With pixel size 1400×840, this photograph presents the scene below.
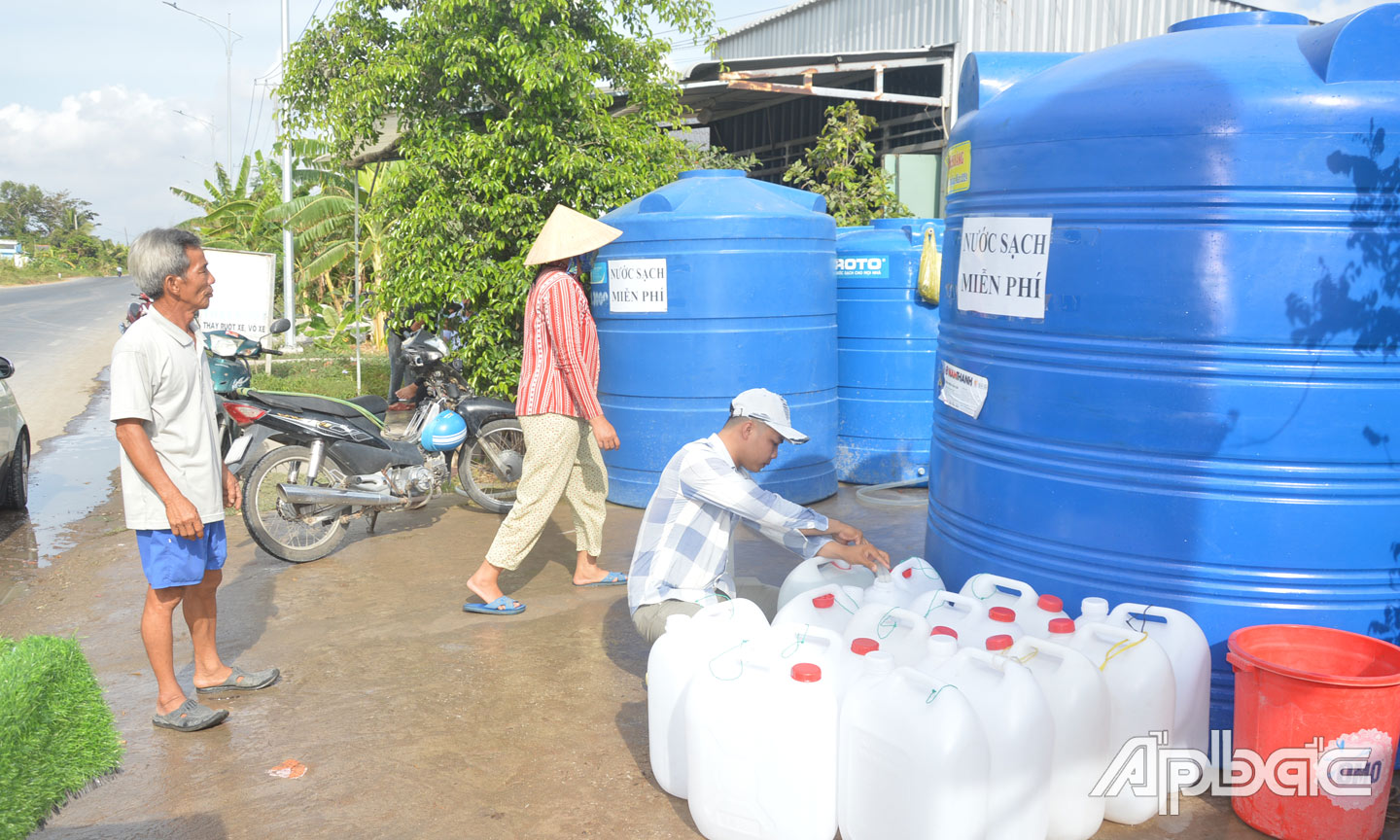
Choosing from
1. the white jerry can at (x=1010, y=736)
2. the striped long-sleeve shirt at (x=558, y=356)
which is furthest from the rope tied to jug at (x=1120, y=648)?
the striped long-sleeve shirt at (x=558, y=356)

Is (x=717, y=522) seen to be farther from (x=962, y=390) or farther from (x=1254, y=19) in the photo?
(x=1254, y=19)

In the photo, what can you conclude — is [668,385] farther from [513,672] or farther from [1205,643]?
[1205,643]

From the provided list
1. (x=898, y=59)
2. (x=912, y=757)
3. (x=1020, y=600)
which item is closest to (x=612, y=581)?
(x=1020, y=600)

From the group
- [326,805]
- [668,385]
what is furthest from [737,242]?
[326,805]

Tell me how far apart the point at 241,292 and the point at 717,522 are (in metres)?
10.5

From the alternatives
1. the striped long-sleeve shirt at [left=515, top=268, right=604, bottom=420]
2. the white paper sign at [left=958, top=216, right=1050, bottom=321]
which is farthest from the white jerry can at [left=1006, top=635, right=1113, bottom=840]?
the striped long-sleeve shirt at [left=515, top=268, right=604, bottom=420]

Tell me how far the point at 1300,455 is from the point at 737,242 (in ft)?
13.1

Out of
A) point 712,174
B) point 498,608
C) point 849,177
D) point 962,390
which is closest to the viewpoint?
point 962,390

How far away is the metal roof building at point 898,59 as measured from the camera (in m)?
12.1

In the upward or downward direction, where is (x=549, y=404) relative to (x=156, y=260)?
downward

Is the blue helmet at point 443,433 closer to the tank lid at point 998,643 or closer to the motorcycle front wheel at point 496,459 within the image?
the motorcycle front wheel at point 496,459

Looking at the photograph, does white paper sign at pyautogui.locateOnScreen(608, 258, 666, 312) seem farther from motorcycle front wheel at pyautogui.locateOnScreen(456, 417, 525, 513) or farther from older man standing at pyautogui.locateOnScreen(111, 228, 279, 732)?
older man standing at pyautogui.locateOnScreen(111, 228, 279, 732)

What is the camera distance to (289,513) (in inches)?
243

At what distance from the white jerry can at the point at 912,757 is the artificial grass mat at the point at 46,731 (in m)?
1.85
